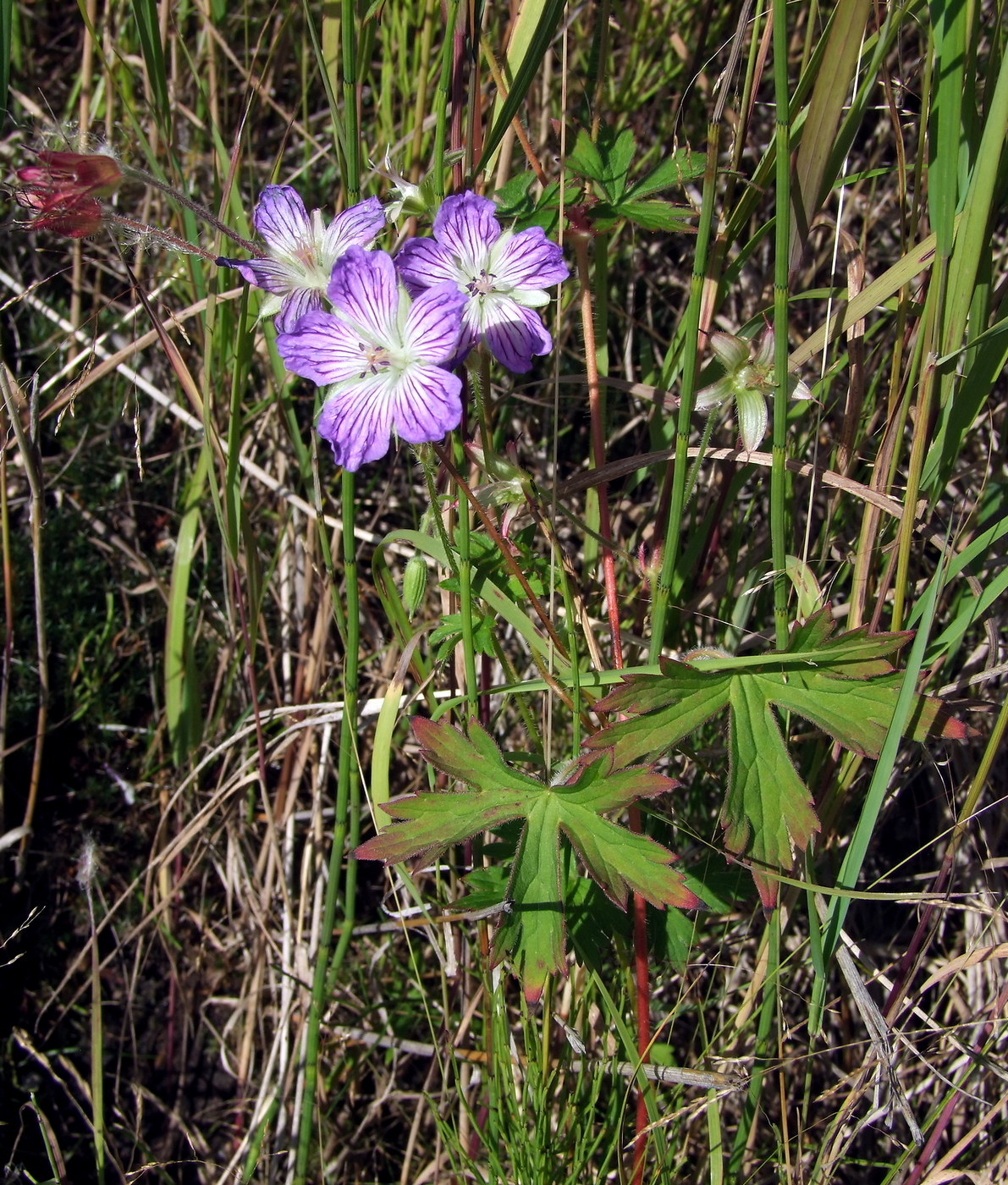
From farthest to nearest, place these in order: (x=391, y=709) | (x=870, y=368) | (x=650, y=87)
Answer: (x=650, y=87) < (x=870, y=368) < (x=391, y=709)

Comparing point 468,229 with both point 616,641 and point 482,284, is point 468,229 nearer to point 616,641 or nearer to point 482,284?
point 482,284

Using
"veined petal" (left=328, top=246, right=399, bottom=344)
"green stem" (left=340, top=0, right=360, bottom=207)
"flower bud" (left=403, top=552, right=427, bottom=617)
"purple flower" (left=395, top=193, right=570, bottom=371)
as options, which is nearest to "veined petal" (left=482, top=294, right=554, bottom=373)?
"purple flower" (left=395, top=193, right=570, bottom=371)

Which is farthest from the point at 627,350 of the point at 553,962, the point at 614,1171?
the point at 614,1171

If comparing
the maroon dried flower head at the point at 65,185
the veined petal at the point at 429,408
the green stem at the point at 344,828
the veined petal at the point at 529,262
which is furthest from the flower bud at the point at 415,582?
the maroon dried flower head at the point at 65,185

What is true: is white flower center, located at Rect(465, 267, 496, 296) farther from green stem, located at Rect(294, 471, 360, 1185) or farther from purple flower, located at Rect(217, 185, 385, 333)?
green stem, located at Rect(294, 471, 360, 1185)

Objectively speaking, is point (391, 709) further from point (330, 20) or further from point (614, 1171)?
point (330, 20)

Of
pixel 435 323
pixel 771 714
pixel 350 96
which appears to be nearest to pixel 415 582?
pixel 435 323

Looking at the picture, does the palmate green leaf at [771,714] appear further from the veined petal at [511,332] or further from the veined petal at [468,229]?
the veined petal at [468,229]
